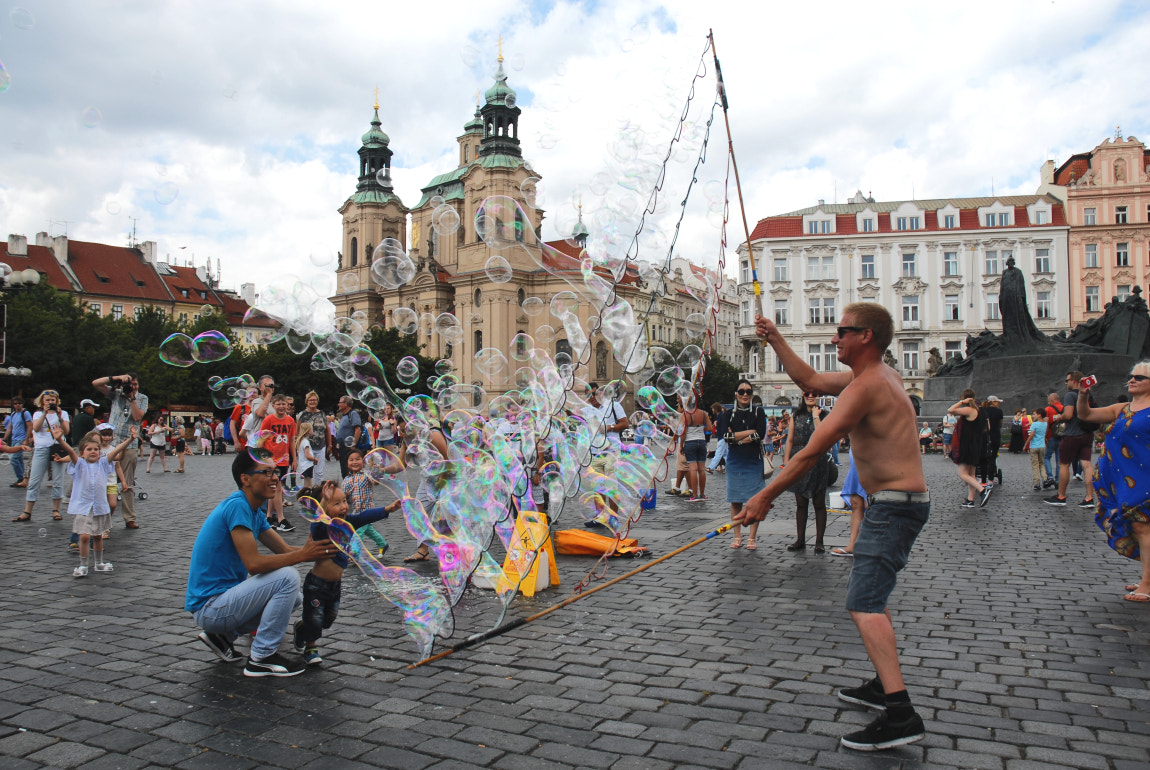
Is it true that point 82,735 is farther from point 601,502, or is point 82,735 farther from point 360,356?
point 360,356

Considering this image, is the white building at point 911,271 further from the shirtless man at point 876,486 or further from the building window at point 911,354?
the shirtless man at point 876,486

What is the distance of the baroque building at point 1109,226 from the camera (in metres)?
60.8

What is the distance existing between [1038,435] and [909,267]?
52943 millimetres

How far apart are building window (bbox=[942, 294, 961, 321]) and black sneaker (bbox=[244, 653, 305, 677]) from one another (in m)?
65.3

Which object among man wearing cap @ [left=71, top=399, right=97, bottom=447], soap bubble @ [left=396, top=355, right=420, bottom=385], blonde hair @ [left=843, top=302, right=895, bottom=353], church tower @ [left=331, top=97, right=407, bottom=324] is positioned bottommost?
man wearing cap @ [left=71, top=399, right=97, bottom=447]

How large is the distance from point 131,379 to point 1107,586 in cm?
1103

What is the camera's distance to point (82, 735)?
3.67 m

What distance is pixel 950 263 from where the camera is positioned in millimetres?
62344

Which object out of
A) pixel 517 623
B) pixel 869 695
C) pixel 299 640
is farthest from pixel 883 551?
pixel 299 640

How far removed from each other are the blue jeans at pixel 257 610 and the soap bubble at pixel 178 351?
20.8ft

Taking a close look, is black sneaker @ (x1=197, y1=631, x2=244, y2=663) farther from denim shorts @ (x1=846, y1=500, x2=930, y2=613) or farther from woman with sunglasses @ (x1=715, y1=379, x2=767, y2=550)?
woman with sunglasses @ (x1=715, y1=379, x2=767, y2=550)

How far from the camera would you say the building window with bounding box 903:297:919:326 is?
206ft

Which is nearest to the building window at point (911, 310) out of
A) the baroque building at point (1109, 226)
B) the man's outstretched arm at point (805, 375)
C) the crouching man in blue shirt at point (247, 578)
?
the baroque building at point (1109, 226)

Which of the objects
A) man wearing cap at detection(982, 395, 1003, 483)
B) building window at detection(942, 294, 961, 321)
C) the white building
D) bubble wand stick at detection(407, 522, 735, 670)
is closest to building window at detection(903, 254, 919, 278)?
the white building
